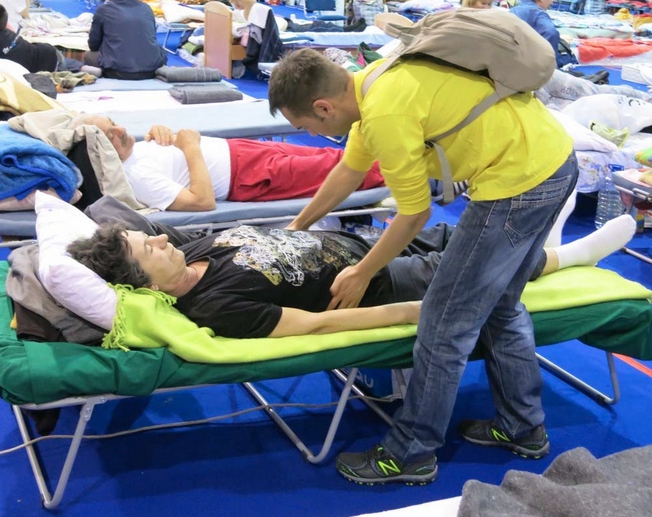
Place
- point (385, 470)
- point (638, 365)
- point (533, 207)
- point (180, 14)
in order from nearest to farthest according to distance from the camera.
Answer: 1. point (533, 207)
2. point (385, 470)
3. point (638, 365)
4. point (180, 14)

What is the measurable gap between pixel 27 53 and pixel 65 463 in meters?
3.95

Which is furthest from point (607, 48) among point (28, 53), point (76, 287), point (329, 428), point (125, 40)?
point (76, 287)

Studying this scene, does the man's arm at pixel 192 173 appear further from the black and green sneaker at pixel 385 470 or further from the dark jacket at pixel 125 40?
the dark jacket at pixel 125 40

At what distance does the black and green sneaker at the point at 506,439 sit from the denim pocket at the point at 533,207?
28.0 inches

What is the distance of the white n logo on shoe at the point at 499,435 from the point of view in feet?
7.95

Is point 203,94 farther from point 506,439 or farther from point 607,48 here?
point 607,48

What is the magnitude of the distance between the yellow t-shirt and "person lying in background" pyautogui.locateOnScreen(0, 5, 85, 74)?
12.5 feet

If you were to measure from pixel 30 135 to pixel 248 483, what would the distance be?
1643 mm

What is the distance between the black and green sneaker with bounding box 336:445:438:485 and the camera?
223 cm

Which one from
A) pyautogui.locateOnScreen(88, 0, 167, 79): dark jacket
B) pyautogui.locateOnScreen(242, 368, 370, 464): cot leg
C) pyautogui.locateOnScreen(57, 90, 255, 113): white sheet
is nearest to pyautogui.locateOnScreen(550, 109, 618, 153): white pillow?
pyautogui.locateOnScreen(57, 90, 255, 113): white sheet

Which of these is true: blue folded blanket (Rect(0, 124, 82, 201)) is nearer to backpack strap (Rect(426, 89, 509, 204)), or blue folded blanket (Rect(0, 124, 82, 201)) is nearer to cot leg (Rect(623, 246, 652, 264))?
backpack strap (Rect(426, 89, 509, 204))

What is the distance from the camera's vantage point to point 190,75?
5480mm

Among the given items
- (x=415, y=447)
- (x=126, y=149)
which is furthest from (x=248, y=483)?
(x=126, y=149)

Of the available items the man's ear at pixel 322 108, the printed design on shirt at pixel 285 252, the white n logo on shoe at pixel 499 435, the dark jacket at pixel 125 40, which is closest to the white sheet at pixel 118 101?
the dark jacket at pixel 125 40
